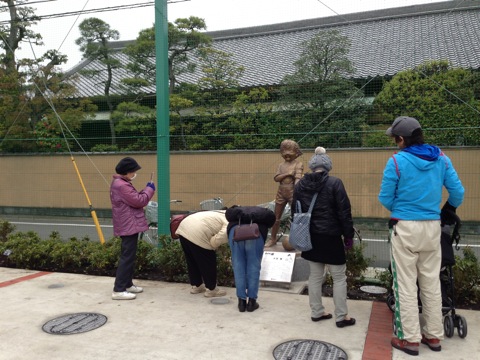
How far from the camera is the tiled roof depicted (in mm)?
8672

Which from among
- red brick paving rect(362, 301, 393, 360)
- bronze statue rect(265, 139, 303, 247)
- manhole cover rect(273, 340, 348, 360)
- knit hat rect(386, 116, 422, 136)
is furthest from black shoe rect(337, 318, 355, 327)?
bronze statue rect(265, 139, 303, 247)

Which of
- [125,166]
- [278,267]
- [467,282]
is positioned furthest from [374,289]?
[125,166]

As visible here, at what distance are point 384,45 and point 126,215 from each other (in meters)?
8.48

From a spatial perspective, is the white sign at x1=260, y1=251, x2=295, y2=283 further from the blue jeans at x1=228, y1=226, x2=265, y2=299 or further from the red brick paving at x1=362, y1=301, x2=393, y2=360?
the red brick paving at x1=362, y1=301, x2=393, y2=360

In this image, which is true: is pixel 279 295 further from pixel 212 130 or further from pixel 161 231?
pixel 212 130

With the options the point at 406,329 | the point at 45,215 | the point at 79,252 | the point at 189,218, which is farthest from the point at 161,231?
the point at 45,215

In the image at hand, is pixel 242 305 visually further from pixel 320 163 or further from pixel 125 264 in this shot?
pixel 320 163

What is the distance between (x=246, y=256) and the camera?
4227 millimetres

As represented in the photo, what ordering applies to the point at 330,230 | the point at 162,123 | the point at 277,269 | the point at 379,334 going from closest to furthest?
the point at 379,334 → the point at 330,230 → the point at 277,269 → the point at 162,123

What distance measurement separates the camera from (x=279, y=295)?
473 centimetres

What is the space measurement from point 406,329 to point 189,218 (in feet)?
7.72

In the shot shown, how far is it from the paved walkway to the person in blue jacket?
0.20m

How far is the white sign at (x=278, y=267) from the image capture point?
4.93 m

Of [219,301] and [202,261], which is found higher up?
[202,261]
